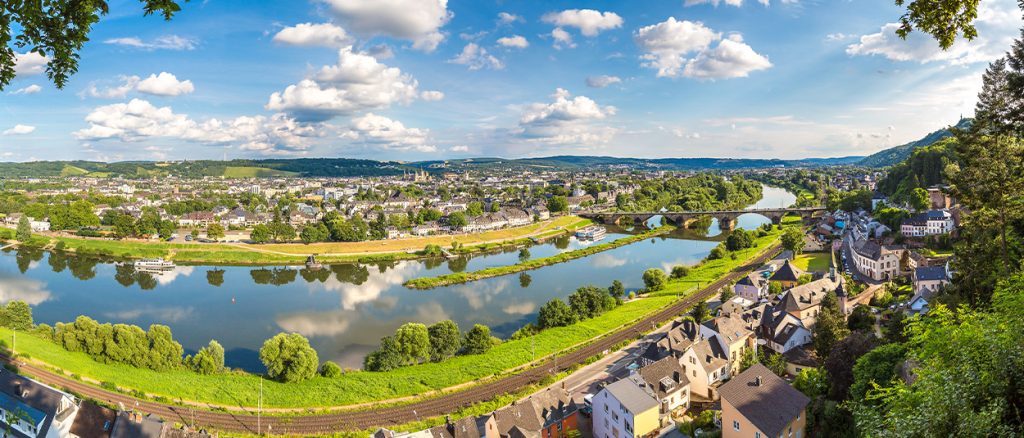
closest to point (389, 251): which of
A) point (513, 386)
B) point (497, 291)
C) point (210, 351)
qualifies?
point (497, 291)

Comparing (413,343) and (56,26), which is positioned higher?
(56,26)

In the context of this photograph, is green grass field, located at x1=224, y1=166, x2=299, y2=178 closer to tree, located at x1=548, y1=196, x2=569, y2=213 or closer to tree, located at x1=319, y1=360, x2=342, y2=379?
tree, located at x1=548, y1=196, x2=569, y2=213

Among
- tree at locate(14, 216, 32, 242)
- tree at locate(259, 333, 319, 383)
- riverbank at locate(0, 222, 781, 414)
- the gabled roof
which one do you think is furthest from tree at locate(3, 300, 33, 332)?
tree at locate(14, 216, 32, 242)

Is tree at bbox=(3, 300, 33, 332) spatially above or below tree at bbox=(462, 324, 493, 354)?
above

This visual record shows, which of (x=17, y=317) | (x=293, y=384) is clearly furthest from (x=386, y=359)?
(x=17, y=317)

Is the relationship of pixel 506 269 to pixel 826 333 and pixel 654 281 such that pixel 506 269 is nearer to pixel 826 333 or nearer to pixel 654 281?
pixel 654 281

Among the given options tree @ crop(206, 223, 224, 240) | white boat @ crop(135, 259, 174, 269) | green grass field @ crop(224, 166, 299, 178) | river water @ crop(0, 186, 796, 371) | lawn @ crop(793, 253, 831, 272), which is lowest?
river water @ crop(0, 186, 796, 371)

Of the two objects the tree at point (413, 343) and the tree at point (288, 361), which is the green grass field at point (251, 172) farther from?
the tree at point (413, 343)

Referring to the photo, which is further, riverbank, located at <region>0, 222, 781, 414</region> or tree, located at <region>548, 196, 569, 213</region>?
tree, located at <region>548, 196, 569, 213</region>
